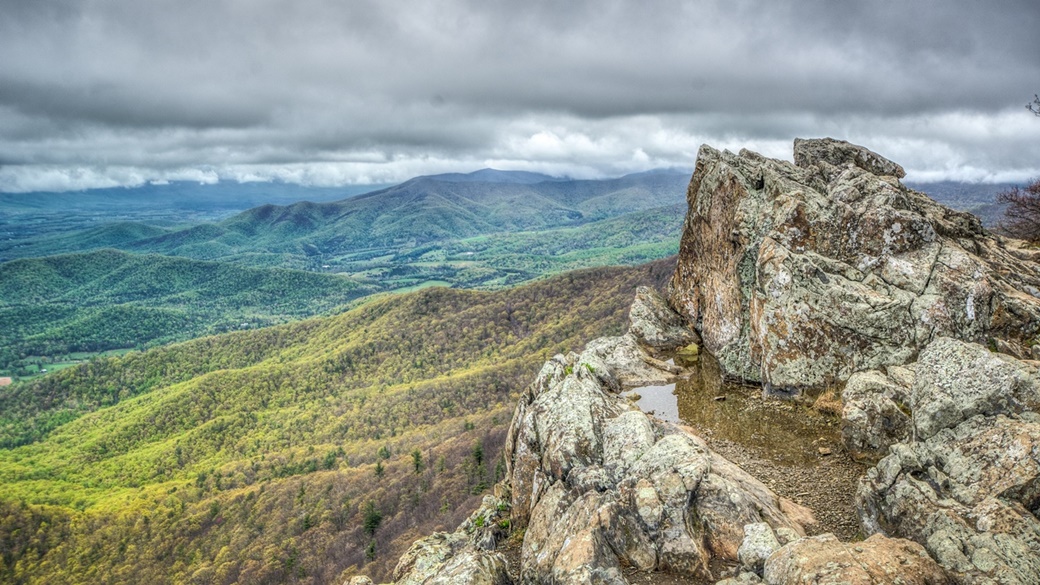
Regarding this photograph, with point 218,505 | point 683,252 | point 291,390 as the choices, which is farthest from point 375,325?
point 683,252

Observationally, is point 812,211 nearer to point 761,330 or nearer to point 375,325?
point 761,330

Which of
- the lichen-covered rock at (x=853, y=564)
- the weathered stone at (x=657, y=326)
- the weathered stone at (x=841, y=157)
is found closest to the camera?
the lichen-covered rock at (x=853, y=564)

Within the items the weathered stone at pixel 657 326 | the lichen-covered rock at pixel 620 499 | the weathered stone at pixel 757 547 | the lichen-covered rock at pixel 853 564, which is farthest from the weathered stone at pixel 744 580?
the weathered stone at pixel 657 326

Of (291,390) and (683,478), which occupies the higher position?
(683,478)

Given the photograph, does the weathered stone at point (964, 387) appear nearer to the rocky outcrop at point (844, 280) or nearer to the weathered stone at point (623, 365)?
the rocky outcrop at point (844, 280)

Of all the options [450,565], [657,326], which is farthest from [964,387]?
[657,326]

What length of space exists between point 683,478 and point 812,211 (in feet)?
51.7

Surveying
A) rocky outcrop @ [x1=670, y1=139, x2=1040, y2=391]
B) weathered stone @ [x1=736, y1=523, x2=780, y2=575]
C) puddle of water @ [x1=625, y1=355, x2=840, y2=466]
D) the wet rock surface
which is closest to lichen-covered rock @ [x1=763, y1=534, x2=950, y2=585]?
the wet rock surface

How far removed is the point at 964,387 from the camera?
13.9m

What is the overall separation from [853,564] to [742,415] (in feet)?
37.2

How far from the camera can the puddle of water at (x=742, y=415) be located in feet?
60.3

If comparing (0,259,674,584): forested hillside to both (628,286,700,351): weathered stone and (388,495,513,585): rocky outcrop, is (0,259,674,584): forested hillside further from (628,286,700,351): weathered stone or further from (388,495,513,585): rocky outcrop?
(388,495,513,585): rocky outcrop

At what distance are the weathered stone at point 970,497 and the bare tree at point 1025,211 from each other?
32983 mm

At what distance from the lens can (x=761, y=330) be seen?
22.6m
